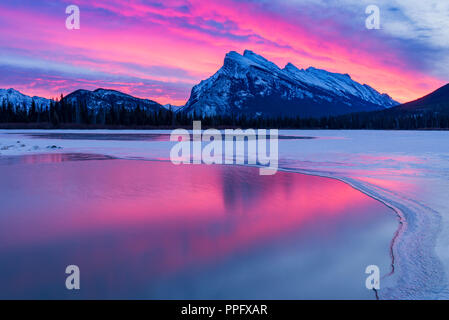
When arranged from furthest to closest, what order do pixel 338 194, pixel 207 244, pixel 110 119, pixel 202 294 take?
pixel 110 119
pixel 338 194
pixel 207 244
pixel 202 294


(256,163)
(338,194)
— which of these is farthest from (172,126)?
(338,194)

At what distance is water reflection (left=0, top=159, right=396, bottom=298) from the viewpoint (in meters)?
5.96

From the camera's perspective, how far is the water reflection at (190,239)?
5961 millimetres

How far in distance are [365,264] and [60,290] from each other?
5717 mm

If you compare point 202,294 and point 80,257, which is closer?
point 202,294

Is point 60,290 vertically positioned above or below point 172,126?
below

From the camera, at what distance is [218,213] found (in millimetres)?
10570

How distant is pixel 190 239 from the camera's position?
8180 mm

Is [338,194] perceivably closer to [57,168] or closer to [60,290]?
[60,290]

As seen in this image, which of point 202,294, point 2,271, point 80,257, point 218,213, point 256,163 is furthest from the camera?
point 256,163
